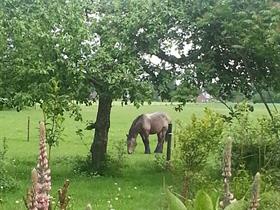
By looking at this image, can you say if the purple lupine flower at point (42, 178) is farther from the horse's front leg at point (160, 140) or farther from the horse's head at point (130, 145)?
the horse's front leg at point (160, 140)

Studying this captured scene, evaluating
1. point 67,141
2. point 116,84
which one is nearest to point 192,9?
point 116,84

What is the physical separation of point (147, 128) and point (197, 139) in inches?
453

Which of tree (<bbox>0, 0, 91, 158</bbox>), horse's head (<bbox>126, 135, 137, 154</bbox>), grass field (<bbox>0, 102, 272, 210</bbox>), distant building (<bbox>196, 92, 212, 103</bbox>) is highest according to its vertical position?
tree (<bbox>0, 0, 91, 158</bbox>)

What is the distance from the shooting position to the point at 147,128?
70.5 feet

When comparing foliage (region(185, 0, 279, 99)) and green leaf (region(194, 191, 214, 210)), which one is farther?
foliage (region(185, 0, 279, 99))

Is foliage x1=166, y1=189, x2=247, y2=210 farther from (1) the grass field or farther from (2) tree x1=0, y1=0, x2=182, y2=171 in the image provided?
(2) tree x1=0, y1=0, x2=182, y2=171

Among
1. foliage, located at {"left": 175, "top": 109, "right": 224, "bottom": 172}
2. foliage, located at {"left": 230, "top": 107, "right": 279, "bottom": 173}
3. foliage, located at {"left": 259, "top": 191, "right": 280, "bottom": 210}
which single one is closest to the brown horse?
foliage, located at {"left": 230, "top": 107, "right": 279, "bottom": 173}

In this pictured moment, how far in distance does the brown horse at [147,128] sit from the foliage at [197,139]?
34.0ft

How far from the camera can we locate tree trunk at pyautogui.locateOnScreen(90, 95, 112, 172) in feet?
51.8

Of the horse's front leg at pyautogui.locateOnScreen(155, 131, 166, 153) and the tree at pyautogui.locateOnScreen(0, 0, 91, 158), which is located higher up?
the tree at pyautogui.locateOnScreen(0, 0, 91, 158)

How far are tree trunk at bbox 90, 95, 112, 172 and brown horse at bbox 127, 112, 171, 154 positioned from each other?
4437 mm

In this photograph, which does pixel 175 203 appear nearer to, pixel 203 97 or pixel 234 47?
pixel 234 47

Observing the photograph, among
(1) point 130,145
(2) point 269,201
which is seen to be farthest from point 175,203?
(1) point 130,145

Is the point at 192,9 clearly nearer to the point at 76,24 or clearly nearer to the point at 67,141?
the point at 76,24
